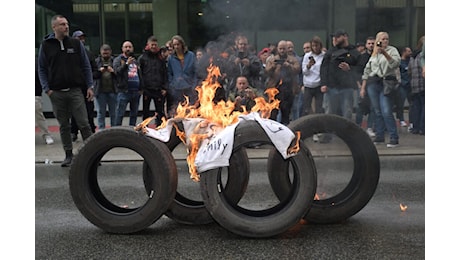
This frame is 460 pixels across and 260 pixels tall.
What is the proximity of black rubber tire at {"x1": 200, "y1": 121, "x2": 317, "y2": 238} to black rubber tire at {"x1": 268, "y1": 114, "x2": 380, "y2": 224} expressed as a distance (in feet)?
1.41

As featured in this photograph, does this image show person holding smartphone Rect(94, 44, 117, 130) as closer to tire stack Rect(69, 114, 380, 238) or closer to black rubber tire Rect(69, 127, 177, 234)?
tire stack Rect(69, 114, 380, 238)

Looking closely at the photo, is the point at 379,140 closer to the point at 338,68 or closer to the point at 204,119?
the point at 338,68

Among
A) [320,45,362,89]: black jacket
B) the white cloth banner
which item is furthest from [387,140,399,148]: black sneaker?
the white cloth banner

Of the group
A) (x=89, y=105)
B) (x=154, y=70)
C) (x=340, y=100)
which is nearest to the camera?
(x=340, y=100)

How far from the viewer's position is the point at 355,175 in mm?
4445

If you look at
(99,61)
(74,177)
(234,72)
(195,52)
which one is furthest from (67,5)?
(74,177)

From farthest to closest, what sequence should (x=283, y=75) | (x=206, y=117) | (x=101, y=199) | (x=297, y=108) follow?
(x=297, y=108)
(x=283, y=75)
(x=206, y=117)
(x=101, y=199)

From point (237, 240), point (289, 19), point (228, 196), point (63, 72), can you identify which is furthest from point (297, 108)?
point (237, 240)

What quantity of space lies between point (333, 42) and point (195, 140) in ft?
13.4

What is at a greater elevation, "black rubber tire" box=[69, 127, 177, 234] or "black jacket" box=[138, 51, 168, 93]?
"black jacket" box=[138, 51, 168, 93]

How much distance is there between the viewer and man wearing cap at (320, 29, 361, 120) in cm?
795

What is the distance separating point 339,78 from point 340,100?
0.37m

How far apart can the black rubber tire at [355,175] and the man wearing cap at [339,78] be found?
373cm

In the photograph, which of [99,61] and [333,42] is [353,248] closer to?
[333,42]
